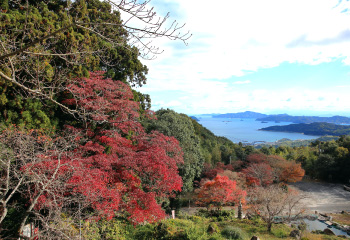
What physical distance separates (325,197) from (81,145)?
16532mm

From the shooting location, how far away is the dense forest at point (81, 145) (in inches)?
140

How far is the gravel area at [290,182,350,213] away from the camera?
13.2 meters

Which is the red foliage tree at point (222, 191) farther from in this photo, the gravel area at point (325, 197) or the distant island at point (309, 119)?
the distant island at point (309, 119)

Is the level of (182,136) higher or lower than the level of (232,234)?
higher

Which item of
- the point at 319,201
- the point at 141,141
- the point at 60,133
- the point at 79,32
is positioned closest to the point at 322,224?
the point at 319,201

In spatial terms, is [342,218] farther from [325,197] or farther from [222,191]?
[222,191]

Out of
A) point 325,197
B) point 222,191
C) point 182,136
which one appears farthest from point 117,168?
point 325,197

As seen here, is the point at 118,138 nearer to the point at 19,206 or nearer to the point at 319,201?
the point at 19,206

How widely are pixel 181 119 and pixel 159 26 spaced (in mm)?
10395

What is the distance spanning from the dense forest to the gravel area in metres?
6.57

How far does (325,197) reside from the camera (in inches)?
599

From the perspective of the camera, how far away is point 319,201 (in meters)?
14.5

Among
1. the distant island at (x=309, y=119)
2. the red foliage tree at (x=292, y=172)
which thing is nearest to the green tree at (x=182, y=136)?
the red foliage tree at (x=292, y=172)

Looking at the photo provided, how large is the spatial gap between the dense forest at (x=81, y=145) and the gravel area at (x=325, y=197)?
6.57m
